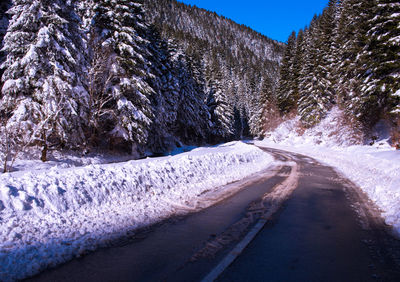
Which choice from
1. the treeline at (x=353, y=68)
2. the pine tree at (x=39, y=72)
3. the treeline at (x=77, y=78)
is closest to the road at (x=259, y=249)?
the treeline at (x=77, y=78)

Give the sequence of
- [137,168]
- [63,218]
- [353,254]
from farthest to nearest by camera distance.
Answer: [137,168], [63,218], [353,254]

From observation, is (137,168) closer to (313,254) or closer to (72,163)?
(313,254)

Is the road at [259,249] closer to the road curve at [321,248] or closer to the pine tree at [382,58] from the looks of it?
the road curve at [321,248]

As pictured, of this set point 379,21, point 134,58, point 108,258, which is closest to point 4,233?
point 108,258

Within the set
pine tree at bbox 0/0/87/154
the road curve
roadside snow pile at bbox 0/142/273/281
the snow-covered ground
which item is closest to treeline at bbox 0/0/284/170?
pine tree at bbox 0/0/87/154

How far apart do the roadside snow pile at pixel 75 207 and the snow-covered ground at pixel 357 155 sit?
5385mm

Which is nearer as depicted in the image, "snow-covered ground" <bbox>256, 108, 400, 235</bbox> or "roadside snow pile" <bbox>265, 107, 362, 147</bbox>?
"snow-covered ground" <bbox>256, 108, 400, 235</bbox>

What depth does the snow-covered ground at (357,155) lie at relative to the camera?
676 cm

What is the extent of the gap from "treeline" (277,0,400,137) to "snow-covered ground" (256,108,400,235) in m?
2.02

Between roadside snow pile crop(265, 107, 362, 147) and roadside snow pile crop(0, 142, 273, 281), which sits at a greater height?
roadside snow pile crop(265, 107, 362, 147)

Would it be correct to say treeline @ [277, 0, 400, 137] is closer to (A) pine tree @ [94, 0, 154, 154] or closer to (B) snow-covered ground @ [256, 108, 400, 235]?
(B) snow-covered ground @ [256, 108, 400, 235]

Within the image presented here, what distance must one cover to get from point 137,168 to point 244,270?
4803 mm

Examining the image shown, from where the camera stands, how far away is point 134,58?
17.3 metres

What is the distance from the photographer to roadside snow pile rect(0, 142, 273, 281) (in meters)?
3.33
